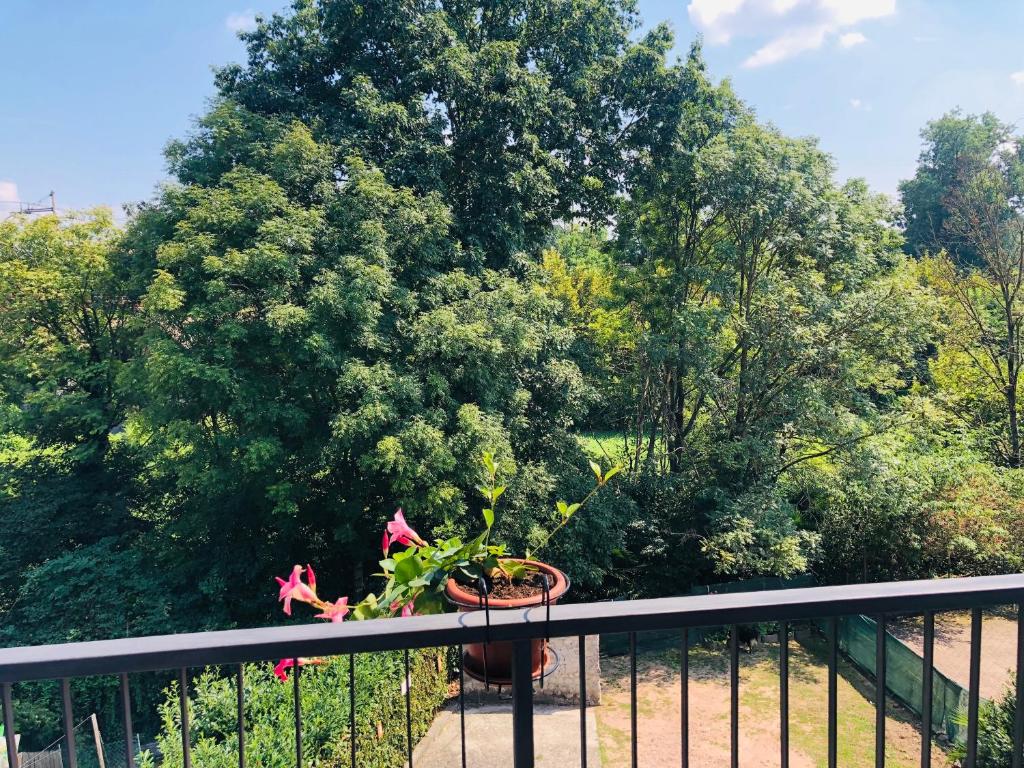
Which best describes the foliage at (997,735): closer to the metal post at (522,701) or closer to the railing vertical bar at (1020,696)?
the railing vertical bar at (1020,696)

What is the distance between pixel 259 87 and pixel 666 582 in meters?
9.43

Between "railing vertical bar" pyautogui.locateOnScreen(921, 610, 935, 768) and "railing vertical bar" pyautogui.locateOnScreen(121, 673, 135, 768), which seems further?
"railing vertical bar" pyautogui.locateOnScreen(921, 610, 935, 768)

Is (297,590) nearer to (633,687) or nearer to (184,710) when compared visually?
(184,710)

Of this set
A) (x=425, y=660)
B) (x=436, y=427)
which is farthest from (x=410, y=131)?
(x=425, y=660)

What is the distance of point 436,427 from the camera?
22.5 ft

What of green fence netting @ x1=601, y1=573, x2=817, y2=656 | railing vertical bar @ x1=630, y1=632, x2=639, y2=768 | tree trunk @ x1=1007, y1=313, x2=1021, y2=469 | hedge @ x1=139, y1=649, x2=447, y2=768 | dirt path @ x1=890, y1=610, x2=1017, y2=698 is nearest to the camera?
railing vertical bar @ x1=630, y1=632, x2=639, y2=768

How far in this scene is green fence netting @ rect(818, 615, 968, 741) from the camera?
226 inches

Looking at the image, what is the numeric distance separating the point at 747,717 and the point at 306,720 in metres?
5.20

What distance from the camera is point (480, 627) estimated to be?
3.20 ft

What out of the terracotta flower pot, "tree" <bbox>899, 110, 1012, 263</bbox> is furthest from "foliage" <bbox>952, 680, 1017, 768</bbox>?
"tree" <bbox>899, 110, 1012, 263</bbox>

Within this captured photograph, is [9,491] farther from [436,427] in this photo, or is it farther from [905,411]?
[905,411]

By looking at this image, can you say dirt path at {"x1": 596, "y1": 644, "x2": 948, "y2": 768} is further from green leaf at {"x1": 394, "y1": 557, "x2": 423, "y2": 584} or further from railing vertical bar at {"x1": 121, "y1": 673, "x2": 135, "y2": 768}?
railing vertical bar at {"x1": 121, "y1": 673, "x2": 135, "y2": 768}

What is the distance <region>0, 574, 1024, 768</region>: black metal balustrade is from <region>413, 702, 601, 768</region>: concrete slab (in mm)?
3474

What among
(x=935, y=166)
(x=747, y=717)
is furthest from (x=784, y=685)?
(x=935, y=166)
